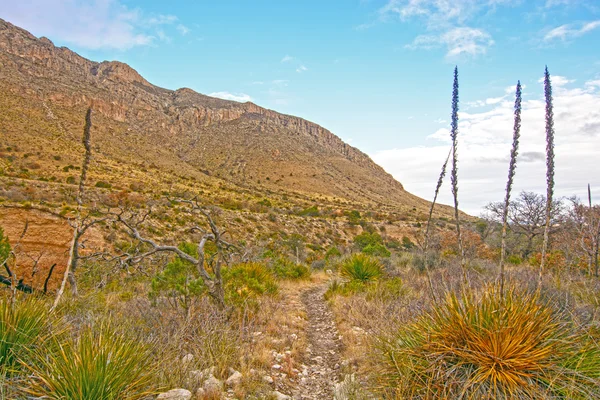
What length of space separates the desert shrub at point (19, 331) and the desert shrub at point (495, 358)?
3.25 meters

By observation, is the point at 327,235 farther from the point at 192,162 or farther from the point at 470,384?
the point at 192,162

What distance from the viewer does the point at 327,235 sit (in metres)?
32.2

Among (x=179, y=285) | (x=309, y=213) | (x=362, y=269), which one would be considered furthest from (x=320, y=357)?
(x=309, y=213)

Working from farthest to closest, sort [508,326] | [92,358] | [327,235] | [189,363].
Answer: [327,235] < [189,363] < [508,326] < [92,358]

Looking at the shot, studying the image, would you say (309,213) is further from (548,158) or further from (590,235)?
(548,158)

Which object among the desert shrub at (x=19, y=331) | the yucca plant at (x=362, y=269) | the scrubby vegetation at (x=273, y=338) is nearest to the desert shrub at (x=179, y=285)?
the scrubby vegetation at (x=273, y=338)

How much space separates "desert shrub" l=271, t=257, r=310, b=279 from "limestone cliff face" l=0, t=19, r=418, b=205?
45757mm

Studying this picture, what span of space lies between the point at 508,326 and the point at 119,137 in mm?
61454

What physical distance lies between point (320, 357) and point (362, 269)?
525cm

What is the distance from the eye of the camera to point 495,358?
292cm

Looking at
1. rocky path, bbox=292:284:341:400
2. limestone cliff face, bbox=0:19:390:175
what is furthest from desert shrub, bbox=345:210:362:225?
limestone cliff face, bbox=0:19:390:175

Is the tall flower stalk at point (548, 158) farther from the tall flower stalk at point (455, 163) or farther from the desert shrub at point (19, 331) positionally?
the desert shrub at point (19, 331)

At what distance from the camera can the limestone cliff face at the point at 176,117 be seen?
5544 cm

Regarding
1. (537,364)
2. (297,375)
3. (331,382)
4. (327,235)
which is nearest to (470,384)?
(537,364)
